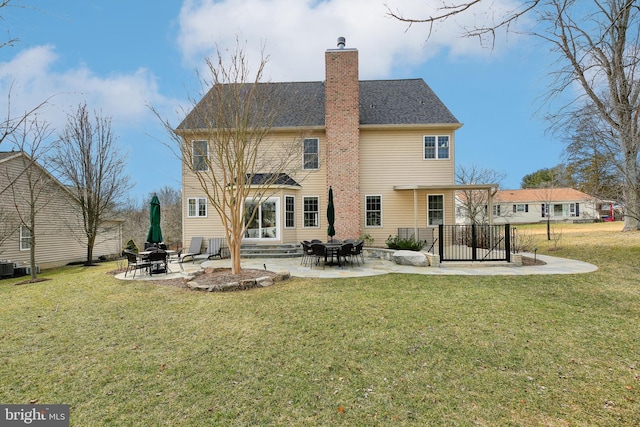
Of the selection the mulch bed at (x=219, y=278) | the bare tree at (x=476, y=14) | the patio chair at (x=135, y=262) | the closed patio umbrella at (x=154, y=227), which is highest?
the bare tree at (x=476, y=14)

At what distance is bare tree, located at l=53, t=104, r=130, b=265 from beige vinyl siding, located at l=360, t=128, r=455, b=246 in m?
15.4

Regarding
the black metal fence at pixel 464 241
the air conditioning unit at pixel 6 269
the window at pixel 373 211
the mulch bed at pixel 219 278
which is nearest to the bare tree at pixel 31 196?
the air conditioning unit at pixel 6 269

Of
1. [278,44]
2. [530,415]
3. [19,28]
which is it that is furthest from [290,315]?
[278,44]

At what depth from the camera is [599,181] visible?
14.7 metres

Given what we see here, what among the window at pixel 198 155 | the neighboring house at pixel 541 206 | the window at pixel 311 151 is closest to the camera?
the window at pixel 198 155

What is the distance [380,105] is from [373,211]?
6.27 metres

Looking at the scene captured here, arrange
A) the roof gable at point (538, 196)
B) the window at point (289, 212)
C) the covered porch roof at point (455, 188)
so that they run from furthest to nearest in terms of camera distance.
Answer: the roof gable at point (538, 196)
the window at point (289, 212)
the covered porch roof at point (455, 188)

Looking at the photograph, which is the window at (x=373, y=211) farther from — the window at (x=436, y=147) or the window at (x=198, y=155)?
the window at (x=198, y=155)

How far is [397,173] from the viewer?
15.4 metres

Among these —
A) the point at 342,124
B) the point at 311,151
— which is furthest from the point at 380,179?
the point at 311,151

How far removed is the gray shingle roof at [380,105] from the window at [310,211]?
4004mm

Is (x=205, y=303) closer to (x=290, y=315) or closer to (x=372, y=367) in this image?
(x=290, y=315)

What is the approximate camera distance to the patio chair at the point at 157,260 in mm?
9367

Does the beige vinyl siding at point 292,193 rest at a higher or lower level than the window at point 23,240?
higher
